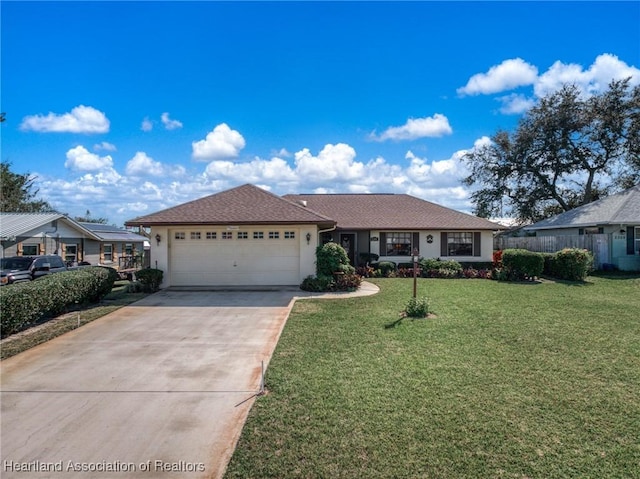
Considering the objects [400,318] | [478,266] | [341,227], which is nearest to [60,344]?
[400,318]

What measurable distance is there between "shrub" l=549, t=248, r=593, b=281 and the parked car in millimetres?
20934

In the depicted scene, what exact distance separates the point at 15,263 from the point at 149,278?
5.16 metres

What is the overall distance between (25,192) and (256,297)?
41.4 metres

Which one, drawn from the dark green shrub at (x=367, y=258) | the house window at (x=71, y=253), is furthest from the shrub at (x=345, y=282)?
the house window at (x=71, y=253)

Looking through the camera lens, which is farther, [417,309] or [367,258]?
[367,258]

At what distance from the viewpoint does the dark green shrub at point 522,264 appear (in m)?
16.5

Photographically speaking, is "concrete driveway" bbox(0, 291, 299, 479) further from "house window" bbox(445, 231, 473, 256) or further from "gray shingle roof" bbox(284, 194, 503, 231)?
"house window" bbox(445, 231, 473, 256)

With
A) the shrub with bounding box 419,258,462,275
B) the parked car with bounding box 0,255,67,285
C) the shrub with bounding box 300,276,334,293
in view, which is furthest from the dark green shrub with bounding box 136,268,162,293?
the shrub with bounding box 419,258,462,275

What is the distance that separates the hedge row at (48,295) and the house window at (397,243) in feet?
41.6

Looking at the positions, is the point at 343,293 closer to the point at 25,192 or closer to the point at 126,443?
the point at 126,443

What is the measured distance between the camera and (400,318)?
988 cm

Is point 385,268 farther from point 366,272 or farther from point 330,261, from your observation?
point 330,261

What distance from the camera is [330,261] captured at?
14.7 metres

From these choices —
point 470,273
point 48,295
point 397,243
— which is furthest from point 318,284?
point 470,273
